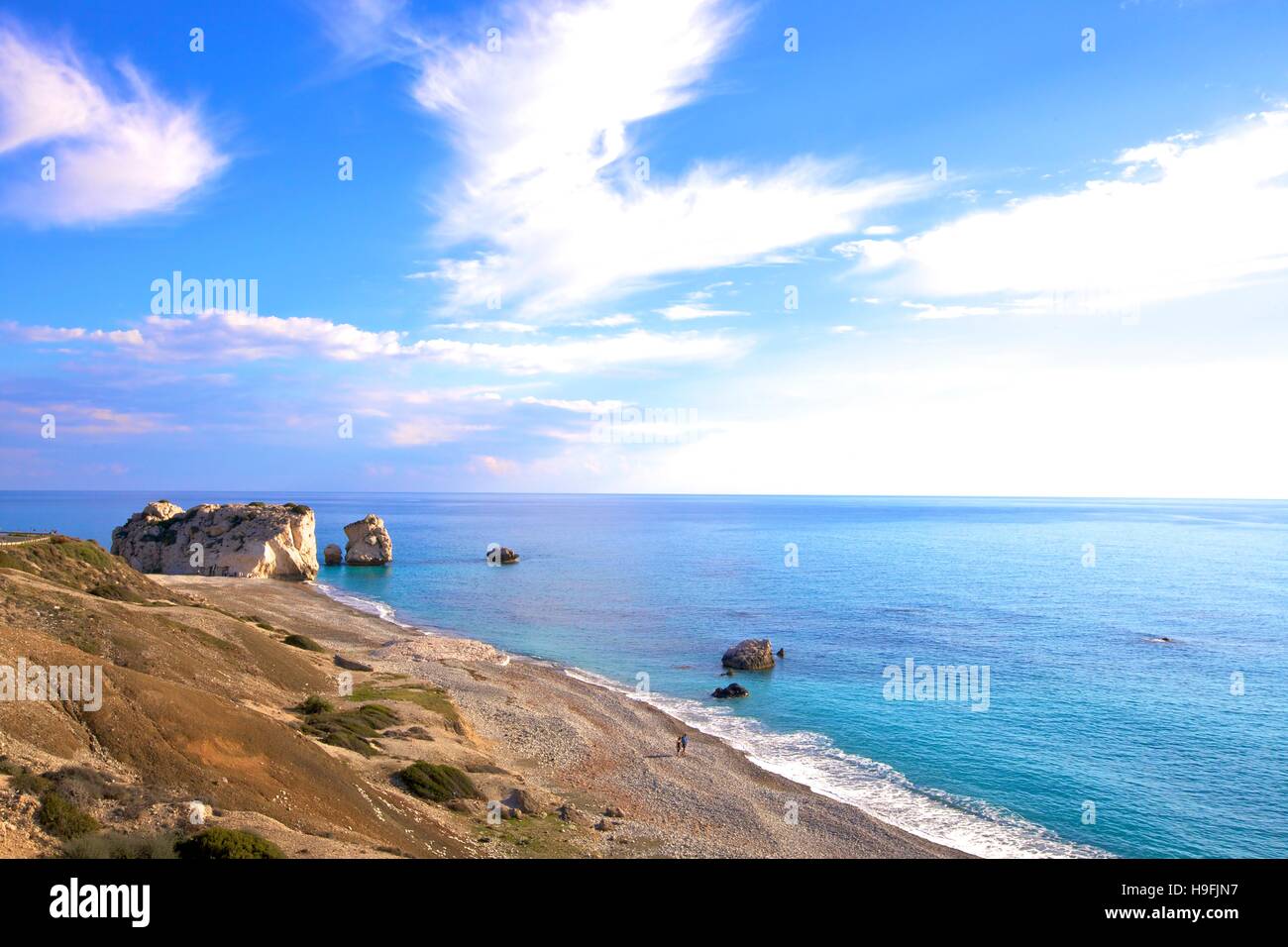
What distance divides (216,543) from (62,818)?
298ft

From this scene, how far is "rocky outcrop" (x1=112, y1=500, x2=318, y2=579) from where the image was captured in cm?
9462

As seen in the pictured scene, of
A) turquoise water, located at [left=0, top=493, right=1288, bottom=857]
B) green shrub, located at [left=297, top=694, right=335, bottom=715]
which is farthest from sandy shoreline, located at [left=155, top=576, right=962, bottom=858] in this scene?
green shrub, located at [left=297, top=694, right=335, bottom=715]

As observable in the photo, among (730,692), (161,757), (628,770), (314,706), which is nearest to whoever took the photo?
(161,757)

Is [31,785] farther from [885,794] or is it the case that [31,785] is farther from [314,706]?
[885,794]

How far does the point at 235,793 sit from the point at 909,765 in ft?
98.5

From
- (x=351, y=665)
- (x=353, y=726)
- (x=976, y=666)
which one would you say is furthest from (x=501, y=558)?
(x=353, y=726)

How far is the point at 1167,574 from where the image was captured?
107312 mm

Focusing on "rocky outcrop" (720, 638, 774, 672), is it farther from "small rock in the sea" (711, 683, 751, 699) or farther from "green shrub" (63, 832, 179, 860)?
"green shrub" (63, 832, 179, 860)

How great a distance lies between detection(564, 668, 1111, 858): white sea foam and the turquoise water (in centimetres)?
15

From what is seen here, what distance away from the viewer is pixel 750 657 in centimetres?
5488
